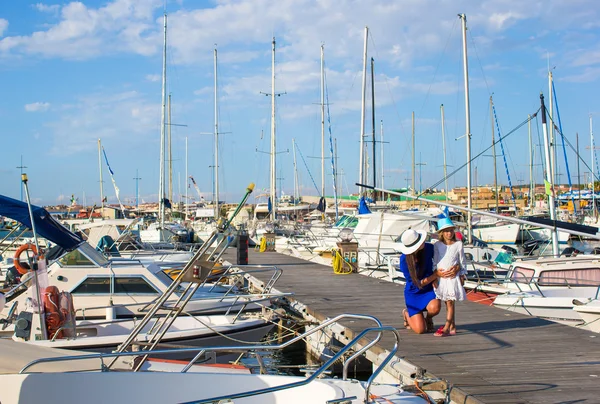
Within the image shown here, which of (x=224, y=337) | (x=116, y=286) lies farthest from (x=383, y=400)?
(x=116, y=286)

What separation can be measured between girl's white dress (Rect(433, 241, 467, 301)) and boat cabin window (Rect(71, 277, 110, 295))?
701 cm

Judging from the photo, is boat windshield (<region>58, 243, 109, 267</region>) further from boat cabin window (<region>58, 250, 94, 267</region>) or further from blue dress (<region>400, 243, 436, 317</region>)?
blue dress (<region>400, 243, 436, 317</region>)

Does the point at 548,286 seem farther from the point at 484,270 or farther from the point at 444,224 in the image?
the point at 444,224

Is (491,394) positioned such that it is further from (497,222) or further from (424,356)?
(497,222)

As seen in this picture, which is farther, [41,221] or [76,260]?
[76,260]

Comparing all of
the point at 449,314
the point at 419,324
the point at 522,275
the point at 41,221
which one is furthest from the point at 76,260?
the point at 522,275

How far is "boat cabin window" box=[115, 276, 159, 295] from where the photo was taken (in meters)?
12.9

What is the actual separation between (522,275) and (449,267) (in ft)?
26.1

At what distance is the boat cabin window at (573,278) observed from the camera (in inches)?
586

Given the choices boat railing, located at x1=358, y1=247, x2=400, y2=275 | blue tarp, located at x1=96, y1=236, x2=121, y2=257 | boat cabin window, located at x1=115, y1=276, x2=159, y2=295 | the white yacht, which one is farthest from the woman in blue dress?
blue tarp, located at x1=96, y1=236, x2=121, y2=257

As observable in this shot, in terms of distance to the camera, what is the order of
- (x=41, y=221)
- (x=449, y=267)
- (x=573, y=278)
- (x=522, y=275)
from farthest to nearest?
(x=522, y=275)
(x=573, y=278)
(x=41, y=221)
(x=449, y=267)

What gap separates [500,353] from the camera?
8.16m

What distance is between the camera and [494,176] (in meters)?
45.9

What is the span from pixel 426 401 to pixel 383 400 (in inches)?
22.6
